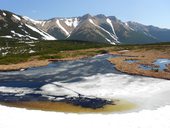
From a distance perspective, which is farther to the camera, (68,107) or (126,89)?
(126,89)

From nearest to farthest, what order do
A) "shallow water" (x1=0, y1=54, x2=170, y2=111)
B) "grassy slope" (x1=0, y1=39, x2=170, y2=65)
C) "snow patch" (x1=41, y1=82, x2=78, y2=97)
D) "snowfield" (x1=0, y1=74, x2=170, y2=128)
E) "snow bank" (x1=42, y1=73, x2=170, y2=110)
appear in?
"snowfield" (x1=0, y1=74, x2=170, y2=128)
"snow bank" (x1=42, y1=73, x2=170, y2=110)
"shallow water" (x1=0, y1=54, x2=170, y2=111)
"snow patch" (x1=41, y1=82, x2=78, y2=97)
"grassy slope" (x1=0, y1=39, x2=170, y2=65)

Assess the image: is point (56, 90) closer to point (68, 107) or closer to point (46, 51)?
point (68, 107)

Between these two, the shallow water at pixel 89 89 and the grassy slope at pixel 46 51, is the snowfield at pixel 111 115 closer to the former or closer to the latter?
the shallow water at pixel 89 89

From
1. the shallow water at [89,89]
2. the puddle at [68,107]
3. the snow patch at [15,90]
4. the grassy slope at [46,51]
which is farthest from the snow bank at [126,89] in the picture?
the grassy slope at [46,51]

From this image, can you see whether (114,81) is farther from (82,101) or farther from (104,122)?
(104,122)

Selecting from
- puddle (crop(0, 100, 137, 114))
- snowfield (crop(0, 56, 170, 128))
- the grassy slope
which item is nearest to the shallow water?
snowfield (crop(0, 56, 170, 128))

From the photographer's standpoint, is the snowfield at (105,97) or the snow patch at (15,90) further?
the snow patch at (15,90)

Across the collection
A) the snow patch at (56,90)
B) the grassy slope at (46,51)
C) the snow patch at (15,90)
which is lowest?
the snow patch at (56,90)

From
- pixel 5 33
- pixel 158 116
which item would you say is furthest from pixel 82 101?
pixel 5 33

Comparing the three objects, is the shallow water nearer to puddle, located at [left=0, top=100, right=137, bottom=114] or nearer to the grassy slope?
puddle, located at [left=0, top=100, right=137, bottom=114]

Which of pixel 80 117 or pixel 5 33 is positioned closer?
pixel 80 117

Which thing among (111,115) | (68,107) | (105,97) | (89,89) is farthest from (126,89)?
(111,115)
